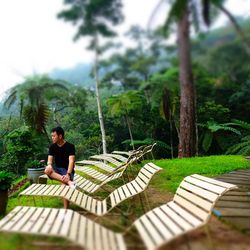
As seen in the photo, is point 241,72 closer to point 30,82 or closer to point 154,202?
point 154,202

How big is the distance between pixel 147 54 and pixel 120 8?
73 centimetres

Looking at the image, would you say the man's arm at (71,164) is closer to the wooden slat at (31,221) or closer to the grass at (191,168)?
the wooden slat at (31,221)

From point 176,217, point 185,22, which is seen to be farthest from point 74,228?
point 185,22

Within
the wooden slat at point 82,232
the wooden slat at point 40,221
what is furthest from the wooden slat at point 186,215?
the wooden slat at point 40,221

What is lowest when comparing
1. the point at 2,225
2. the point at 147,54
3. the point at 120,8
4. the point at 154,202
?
the point at 154,202

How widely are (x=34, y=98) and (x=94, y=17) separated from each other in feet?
Result: 12.2

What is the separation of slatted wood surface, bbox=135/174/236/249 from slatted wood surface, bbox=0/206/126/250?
253 mm

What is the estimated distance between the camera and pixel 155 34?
10.2ft

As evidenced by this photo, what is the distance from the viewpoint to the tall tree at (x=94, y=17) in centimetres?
347

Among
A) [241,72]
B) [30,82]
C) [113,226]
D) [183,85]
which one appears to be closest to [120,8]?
[183,85]

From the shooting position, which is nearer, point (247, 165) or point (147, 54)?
point (147, 54)

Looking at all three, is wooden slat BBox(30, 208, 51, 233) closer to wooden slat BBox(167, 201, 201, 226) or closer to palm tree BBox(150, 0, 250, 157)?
wooden slat BBox(167, 201, 201, 226)

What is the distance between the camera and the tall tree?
3469 mm

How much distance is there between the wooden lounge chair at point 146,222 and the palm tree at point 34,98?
2.89m
